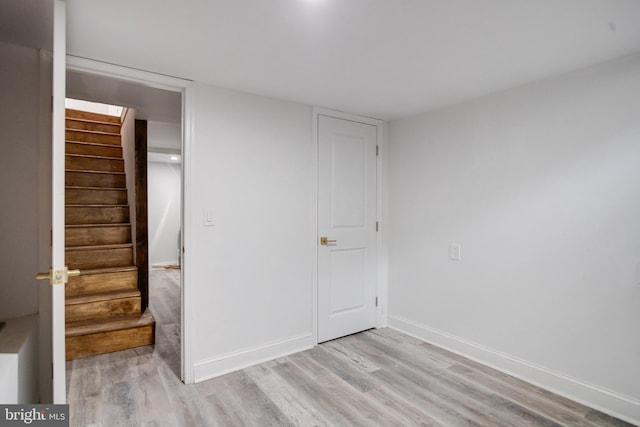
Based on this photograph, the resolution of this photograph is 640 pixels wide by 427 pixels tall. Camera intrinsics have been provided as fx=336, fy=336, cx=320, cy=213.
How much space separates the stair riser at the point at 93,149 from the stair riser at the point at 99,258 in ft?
5.21

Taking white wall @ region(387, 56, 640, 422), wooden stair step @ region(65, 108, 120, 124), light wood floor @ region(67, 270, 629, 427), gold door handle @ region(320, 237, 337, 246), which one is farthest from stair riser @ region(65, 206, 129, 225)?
white wall @ region(387, 56, 640, 422)

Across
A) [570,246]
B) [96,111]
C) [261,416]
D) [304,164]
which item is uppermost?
[96,111]

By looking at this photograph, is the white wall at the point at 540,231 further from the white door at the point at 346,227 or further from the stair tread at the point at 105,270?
the stair tread at the point at 105,270

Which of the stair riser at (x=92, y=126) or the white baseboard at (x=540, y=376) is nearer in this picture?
the white baseboard at (x=540, y=376)

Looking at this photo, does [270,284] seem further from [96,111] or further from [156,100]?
[96,111]

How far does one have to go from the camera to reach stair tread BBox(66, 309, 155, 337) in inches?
111

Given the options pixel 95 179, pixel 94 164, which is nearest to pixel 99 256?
pixel 95 179

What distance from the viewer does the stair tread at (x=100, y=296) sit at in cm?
301

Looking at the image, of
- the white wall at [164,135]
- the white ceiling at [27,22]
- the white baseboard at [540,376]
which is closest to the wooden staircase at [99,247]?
the white wall at [164,135]

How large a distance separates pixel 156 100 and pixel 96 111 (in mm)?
3241

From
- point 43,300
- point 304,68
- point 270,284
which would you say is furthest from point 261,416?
point 304,68

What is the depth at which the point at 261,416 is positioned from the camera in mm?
2035

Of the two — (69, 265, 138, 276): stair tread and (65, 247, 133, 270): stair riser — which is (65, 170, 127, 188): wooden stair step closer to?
(65, 247, 133, 270): stair riser

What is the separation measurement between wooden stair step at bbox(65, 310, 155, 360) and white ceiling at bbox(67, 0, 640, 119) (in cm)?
216
